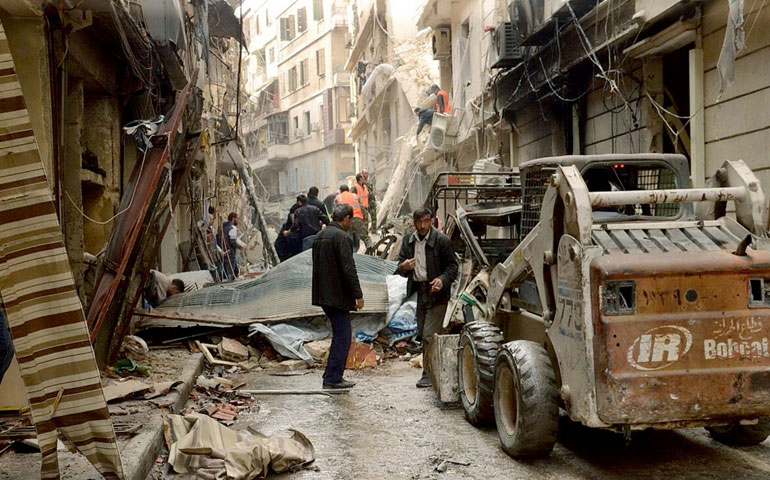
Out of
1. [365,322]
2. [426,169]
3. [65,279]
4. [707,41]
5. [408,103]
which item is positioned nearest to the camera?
[65,279]

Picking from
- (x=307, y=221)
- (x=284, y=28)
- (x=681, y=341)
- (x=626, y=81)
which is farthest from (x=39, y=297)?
(x=284, y=28)

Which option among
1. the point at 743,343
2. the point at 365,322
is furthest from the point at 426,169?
the point at 743,343

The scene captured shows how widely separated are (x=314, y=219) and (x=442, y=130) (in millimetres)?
7451

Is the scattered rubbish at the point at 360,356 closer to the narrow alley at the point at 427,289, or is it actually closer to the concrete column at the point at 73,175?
the narrow alley at the point at 427,289

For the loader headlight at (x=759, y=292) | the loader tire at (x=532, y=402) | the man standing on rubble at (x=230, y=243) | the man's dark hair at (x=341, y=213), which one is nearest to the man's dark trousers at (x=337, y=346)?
the man's dark hair at (x=341, y=213)

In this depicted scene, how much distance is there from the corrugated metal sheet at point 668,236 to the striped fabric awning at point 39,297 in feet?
9.55

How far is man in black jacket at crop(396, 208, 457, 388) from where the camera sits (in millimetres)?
7715

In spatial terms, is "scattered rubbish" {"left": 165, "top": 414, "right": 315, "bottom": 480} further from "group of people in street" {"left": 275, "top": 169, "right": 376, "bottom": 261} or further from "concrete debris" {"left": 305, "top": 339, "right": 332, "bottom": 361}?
"group of people in street" {"left": 275, "top": 169, "right": 376, "bottom": 261}

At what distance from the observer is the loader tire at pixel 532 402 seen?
4.67m

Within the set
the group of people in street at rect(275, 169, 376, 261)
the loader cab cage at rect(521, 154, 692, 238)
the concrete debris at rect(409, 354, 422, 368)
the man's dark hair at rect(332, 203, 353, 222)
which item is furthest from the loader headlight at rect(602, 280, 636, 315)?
the group of people in street at rect(275, 169, 376, 261)

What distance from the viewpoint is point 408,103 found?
96.8 ft

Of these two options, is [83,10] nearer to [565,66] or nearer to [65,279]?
[65,279]

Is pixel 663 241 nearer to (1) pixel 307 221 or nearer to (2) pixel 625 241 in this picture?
(2) pixel 625 241

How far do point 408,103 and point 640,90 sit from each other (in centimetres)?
1884
